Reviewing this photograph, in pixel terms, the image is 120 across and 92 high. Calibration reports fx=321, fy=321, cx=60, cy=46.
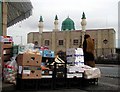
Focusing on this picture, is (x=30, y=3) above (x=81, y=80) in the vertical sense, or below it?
above

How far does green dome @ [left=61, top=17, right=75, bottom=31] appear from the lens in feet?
257

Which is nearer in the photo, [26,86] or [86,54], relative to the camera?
[26,86]

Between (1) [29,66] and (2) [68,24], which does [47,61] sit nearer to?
(1) [29,66]

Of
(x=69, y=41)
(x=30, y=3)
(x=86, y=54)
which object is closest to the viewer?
(x=86, y=54)

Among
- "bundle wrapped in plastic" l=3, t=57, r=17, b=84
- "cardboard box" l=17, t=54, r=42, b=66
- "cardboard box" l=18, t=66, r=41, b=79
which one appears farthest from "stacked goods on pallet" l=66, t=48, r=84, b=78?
"bundle wrapped in plastic" l=3, t=57, r=17, b=84

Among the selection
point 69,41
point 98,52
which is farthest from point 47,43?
point 98,52

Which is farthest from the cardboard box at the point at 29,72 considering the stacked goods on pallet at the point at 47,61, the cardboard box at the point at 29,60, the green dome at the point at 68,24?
the green dome at the point at 68,24

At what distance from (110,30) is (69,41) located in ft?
33.3

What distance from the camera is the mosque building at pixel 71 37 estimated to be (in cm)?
7150

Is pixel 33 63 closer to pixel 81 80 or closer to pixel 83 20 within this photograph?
pixel 81 80

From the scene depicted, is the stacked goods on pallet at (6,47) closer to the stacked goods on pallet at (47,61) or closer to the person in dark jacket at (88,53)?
the stacked goods on pallet at (47,61)

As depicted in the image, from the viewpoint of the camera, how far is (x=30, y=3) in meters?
18.4

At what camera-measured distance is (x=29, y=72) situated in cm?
1042

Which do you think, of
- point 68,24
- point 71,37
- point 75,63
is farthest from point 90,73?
point 68,24
